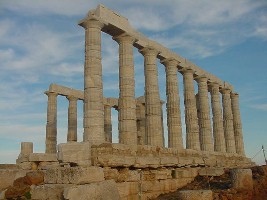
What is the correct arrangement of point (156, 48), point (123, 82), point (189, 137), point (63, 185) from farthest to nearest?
point (189, 137), point (156, 48), point (123, 82), point (63, 185)

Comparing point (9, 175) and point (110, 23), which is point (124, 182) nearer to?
point (9, 175)

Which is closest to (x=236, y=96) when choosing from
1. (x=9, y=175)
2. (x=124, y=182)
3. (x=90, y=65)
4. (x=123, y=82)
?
(x=123, y=82)

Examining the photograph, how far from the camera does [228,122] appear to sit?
3525 centimetres

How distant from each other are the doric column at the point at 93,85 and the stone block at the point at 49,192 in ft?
28.5

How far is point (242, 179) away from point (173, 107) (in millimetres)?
13539

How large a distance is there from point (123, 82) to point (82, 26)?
449cm

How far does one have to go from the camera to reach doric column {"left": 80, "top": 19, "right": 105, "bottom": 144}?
19172mm

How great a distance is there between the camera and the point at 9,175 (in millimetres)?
12773

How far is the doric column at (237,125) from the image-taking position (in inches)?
1442

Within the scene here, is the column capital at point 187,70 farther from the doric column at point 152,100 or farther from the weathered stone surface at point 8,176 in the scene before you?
the weathered stone surface at point 8,176

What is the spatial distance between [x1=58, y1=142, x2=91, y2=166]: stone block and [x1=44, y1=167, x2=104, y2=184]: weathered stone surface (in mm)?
1047

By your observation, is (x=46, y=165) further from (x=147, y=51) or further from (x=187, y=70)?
(x=187, y=70)

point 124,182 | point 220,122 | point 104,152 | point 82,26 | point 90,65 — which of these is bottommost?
point 124,182

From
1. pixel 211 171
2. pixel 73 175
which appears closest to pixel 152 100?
pixel 211 171
